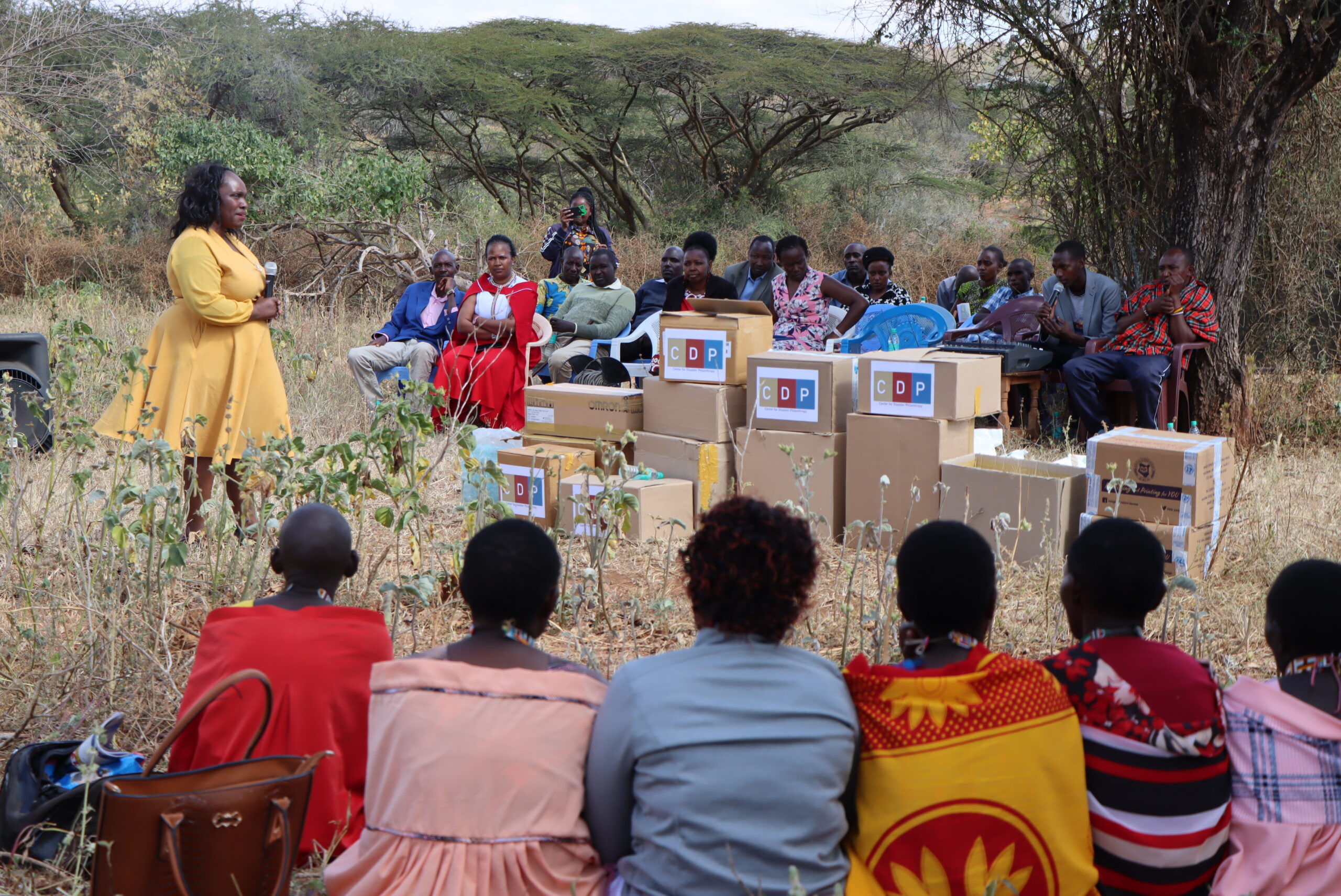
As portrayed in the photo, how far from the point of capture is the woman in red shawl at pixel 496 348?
23.1 ft

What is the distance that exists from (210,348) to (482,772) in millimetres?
2869

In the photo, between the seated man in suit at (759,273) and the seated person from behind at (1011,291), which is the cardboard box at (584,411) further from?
the seated person from behind at (1011,291)

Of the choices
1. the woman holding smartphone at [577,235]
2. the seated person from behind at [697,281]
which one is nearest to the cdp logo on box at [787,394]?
the seated person from behind at [697,281]

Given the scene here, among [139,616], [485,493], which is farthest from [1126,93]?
[139,616]

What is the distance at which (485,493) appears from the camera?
139 inches

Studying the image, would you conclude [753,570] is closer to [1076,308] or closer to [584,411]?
[584,411]

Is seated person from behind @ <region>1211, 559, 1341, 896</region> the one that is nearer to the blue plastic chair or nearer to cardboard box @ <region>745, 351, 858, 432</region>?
cardboard box @ <region>745, 351, 858, 432</region>

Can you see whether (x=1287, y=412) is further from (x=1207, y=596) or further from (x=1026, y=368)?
(x=1207, y=596)

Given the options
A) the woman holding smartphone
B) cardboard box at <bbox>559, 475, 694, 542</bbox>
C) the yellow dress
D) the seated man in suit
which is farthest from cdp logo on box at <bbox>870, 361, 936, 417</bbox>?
the woman holding smartphone

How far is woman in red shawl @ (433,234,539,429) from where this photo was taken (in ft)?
23.1

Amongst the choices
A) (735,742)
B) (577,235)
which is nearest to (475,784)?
(735,742)

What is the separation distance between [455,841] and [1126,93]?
650 centimetres

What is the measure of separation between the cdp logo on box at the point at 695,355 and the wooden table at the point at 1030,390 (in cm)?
206

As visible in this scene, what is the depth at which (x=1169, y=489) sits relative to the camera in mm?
4055
